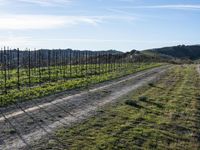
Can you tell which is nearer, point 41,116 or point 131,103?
point 41,116

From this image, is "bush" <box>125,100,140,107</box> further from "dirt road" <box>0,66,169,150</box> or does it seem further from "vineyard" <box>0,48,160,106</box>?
"vineyard" <box>0,48,160,106</box>

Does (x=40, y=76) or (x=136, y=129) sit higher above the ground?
(x=136, y=129)

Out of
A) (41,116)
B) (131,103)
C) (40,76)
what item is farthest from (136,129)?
(40,76)

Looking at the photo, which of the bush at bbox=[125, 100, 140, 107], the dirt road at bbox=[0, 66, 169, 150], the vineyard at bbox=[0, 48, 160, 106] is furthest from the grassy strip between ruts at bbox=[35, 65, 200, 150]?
the vineyard at bbox=[0, 48, 160, 106]

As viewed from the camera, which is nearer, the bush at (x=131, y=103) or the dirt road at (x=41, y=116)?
the dirt road at (x=41, y=116)

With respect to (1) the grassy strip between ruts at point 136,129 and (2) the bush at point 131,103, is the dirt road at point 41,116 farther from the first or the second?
(2) the bush at point 131,103

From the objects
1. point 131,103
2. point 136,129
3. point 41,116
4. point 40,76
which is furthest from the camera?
point 40,76

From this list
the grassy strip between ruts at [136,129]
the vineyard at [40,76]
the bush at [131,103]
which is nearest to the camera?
the grassy strip between ruts at [136,129]

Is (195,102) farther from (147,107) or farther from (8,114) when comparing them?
(8,114)

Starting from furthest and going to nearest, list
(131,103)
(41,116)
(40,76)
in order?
(40,76) → (131,103) → (41,116)

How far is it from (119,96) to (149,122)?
993 cm

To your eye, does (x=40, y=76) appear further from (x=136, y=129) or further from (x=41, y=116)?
(x=136, y=129)

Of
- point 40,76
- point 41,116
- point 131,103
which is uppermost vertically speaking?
point 41,116

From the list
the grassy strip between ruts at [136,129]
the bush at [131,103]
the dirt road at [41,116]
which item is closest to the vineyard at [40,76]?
the dirt road at [41,116]
